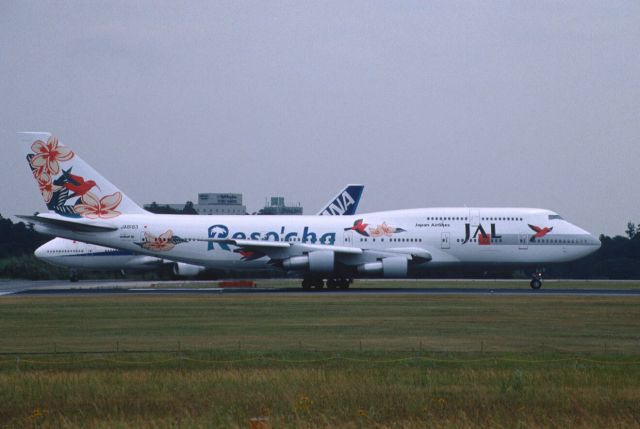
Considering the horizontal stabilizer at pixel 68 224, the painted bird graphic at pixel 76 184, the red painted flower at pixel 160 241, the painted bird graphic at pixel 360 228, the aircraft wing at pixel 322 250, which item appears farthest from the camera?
the painted bird graphic at pixel 76 184

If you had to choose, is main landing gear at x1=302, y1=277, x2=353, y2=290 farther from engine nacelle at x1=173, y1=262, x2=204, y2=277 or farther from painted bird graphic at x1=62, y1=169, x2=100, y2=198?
engine nacelle at x1=173, y1=262, x2=204, y2=277

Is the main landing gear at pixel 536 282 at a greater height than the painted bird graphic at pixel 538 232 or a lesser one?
lesser

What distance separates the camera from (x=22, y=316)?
4012 centimetres

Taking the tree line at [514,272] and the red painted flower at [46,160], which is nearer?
the red painted flower at [46,160]

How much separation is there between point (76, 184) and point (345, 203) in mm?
42192

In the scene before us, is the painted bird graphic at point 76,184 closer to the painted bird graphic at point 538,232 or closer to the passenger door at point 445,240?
the passenger door at point 445,240

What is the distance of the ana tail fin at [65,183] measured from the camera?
6469 cm

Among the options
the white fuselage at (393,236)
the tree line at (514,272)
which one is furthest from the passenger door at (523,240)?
the tree line at (514,272)

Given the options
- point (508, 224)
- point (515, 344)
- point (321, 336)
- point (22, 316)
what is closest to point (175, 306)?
point (22, 316)

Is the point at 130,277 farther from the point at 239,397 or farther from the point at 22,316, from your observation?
the point at 239,397

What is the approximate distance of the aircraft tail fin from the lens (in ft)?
334

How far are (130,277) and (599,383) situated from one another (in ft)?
241

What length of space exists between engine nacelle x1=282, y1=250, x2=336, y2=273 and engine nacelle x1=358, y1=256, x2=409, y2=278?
7.39ft

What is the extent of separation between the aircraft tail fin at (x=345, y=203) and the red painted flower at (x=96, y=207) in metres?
38.2
